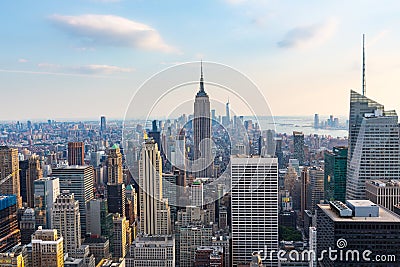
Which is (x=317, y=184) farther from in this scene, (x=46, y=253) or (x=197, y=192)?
(x=197, y=192)

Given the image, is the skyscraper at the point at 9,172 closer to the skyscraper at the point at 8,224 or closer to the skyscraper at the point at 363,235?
the skyscraper at the point at 8,224

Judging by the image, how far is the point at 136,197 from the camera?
18.8ft

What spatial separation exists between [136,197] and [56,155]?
107 inches

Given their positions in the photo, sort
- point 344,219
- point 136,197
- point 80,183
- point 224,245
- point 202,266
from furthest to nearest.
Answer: point 80,183 < point 136,197 < point 224,245 < point 202,266 < point 344,219

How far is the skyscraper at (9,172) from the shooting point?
272 inches

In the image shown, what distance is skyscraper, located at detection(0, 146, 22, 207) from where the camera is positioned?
6902mm

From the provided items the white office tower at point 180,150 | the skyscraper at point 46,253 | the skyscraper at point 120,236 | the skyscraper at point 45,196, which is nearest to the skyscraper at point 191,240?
the skyscraper at point 120,236

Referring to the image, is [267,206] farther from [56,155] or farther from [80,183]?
[56,155]

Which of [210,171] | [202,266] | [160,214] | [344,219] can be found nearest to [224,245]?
[202,266]

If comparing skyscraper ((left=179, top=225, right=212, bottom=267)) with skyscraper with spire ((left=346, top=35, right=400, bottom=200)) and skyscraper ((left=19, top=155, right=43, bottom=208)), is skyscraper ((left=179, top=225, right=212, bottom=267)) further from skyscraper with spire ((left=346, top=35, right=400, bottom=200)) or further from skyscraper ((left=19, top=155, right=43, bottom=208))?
skyscraper ((left=19, top=155, right=43, bottom=208))

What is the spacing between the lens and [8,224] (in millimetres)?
6211

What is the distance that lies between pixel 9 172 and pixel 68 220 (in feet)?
5.61

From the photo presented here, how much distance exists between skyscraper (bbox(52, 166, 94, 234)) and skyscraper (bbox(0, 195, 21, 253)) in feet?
2.93

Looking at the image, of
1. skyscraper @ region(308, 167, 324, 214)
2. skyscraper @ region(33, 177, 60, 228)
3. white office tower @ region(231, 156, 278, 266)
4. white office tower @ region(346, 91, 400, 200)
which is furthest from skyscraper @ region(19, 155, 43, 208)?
white office tower @ region(346, 91, 400, 200)
